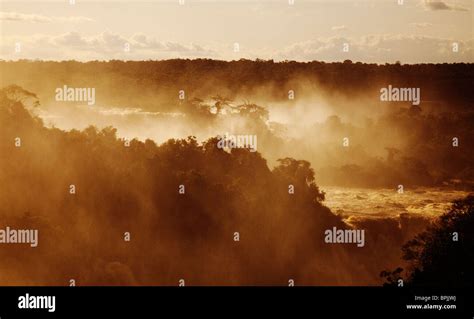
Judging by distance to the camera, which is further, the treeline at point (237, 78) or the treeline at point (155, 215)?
the treeline at point (237, 78)

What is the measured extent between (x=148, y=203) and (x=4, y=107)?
10.3 meters

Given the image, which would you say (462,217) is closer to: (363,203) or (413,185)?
(363,203)

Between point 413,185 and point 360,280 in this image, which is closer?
point 360,280

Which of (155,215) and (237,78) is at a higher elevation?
(237,78)

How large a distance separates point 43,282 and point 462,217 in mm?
22380

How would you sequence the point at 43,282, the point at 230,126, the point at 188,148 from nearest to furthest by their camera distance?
the point at 43,282
the point at 188,148
the point at 230,126

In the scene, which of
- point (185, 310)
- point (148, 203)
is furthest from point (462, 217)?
point (148, 203)

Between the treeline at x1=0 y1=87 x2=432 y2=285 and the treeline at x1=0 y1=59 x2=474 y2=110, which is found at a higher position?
the treeline at x1=0 y1=59 x2=474 y2=110

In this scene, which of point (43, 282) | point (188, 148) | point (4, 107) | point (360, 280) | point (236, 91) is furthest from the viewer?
point (236, 91)

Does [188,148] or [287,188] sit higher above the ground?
[188,148]

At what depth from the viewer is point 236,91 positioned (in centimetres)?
6631

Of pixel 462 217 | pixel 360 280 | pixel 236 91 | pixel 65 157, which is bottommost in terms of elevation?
pixel 360 280

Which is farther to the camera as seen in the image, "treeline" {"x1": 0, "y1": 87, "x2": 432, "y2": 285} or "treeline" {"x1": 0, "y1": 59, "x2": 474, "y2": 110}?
"treeline" {"x1": 0, "y1": 59, "x2": 474, "y2": 110}

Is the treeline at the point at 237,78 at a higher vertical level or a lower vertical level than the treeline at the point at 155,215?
higher
